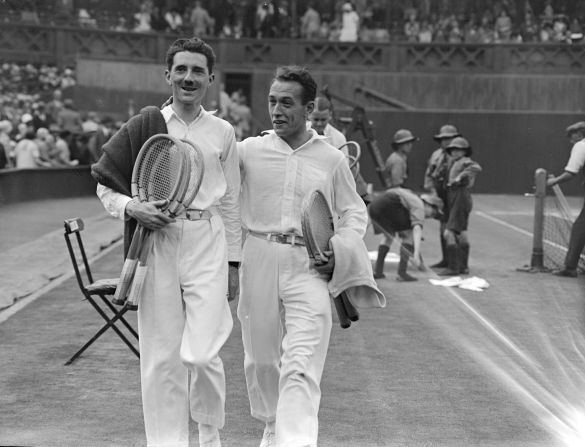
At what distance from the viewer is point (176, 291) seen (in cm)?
610

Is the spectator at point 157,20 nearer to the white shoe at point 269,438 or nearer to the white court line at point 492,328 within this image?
the white court line at point 492,328

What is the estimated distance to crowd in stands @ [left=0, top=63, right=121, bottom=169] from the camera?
2727 centimetres

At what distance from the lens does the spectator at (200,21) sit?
38.0m

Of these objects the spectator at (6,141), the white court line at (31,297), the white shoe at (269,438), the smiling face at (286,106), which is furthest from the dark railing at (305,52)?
the white shoe at (269,438)

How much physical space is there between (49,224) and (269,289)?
1562 centimetres

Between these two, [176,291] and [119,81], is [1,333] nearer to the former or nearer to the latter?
[176,291]

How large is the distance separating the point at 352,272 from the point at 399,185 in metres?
9.55

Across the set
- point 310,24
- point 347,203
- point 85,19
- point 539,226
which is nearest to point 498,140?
point 310,24

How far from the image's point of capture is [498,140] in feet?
115

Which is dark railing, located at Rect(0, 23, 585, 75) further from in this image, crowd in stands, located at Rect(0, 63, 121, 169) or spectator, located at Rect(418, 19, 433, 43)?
crowd in stands, located at Rect(0, 63, 121, 169)

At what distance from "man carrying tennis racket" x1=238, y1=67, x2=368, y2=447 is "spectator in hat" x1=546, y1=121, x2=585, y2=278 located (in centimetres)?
940

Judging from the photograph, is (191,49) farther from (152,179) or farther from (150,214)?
(150,214)

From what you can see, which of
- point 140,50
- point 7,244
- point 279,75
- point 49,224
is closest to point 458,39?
point 140,50

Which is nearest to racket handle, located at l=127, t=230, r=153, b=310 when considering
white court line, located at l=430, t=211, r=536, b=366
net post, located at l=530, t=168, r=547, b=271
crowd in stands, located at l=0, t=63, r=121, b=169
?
white court line, located at l=430, t=211, r=536, b=366
